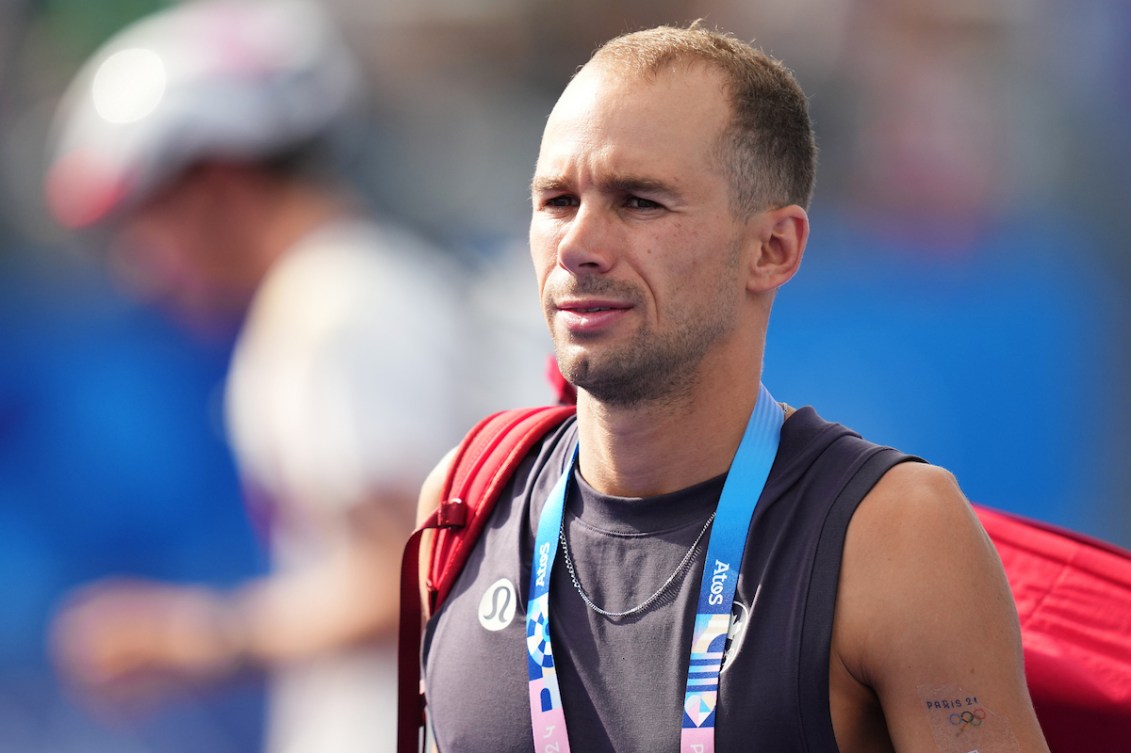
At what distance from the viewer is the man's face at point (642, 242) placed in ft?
6.40

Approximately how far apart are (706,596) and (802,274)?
2941mm

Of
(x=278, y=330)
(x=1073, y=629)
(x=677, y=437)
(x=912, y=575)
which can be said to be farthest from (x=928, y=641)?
(x=278, y=330)

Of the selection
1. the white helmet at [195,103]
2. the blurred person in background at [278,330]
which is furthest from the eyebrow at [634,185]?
the white helmet at [195,103]

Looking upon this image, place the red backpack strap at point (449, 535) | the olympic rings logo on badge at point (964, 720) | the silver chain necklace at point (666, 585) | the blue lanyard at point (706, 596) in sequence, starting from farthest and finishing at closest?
1. the red backpack strap at point (449, 535)
2. the silver chain necklace at point (666, 585)
3. the blue lanyard at point (706, 596)
4. the olympic rings logo on badge at point (964, 720)

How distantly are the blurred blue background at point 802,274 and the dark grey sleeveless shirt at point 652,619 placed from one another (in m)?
2.14

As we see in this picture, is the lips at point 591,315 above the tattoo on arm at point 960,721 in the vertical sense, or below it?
above

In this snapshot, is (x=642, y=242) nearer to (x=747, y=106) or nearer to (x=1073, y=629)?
(x=747, y=106)

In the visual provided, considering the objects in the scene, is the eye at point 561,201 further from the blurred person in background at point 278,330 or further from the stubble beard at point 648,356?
the blurred person in background at point 278,330

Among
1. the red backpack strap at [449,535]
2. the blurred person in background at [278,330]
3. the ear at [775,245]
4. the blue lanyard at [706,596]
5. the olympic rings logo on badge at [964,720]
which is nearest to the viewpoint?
the olympic rings logo on badge at [964,720]

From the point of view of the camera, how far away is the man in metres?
1.74

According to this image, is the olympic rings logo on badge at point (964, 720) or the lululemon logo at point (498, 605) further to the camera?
the lululemon logo at point (498, 605)

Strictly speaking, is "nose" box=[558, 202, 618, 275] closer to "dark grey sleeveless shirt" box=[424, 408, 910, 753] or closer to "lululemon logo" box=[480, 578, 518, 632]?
"dark grey sleeveless shirt" box=[424, 408, 910, 753]

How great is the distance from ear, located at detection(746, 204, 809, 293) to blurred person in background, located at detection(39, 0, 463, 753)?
1.36 m

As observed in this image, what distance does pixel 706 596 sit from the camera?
1.86 m
